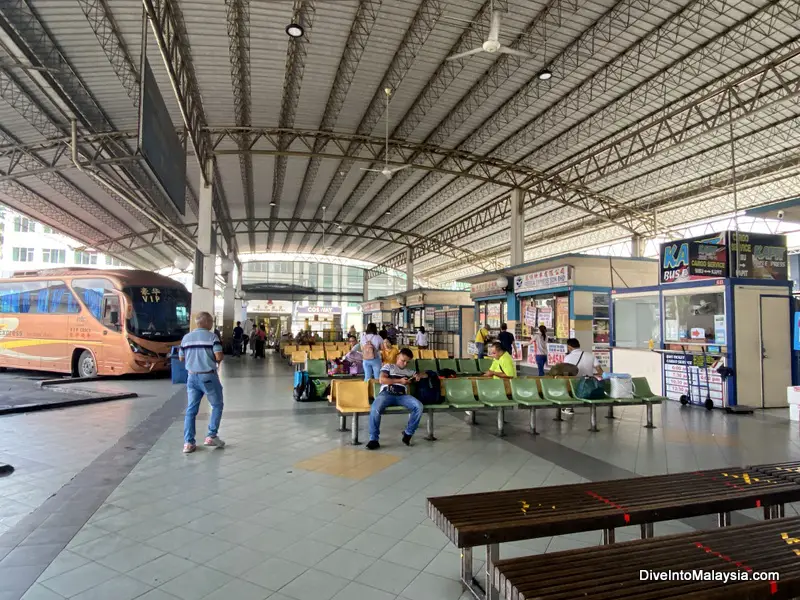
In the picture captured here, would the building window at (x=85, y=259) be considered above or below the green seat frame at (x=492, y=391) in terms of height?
above

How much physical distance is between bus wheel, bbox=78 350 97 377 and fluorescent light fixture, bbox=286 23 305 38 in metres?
10.2

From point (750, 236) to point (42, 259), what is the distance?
55.5 meters

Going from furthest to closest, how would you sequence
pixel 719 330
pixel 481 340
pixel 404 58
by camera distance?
pixel 481 340, pixel 404 58, pixel 719 330

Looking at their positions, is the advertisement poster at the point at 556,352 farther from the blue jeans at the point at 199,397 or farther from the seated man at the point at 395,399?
the blue jeans at the point at 199,397

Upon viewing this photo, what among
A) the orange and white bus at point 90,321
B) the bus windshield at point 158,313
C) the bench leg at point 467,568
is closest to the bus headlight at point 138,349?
the orange and white bus at point 90,321

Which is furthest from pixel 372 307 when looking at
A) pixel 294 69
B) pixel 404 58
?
pixel 404 58

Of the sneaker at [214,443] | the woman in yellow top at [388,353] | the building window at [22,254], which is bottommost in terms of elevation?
the sneaker at [214,443]

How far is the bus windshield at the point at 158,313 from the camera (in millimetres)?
13148

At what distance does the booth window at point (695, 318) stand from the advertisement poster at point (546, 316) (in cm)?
498

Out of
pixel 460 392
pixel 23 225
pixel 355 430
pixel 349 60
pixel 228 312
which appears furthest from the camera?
pixel 23 225

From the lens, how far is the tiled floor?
9.47ft

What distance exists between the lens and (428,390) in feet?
21.8

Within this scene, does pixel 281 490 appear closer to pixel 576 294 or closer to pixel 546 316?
pixel 576 294

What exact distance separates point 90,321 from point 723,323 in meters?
15.5
